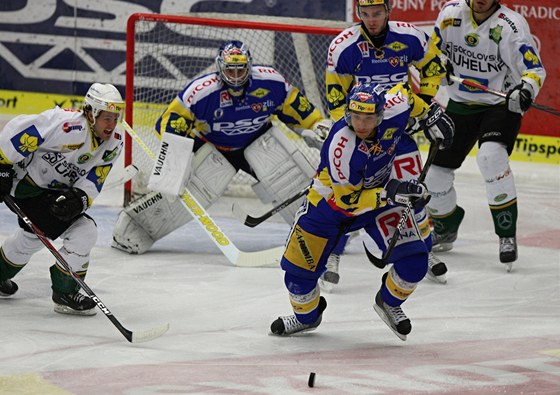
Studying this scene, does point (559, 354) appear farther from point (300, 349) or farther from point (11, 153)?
point (11, 153)

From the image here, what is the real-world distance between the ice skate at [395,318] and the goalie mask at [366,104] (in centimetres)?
71

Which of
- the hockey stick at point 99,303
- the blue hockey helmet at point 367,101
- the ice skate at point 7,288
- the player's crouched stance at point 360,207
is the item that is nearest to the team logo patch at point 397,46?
the player's crouched stance at point 360,207

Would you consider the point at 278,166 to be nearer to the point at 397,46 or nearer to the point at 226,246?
the point at 226,246

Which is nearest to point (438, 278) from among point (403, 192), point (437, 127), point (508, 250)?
point (508, 250)

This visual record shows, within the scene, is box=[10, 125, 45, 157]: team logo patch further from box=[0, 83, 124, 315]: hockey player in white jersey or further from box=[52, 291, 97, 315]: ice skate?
Answer: box=[52, 291, 97, 315]: ice skate

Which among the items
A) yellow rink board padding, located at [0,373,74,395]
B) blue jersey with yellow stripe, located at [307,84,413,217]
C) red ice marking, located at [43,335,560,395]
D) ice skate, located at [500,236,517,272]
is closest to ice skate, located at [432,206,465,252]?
ice skate, located at [500,236,517,272]

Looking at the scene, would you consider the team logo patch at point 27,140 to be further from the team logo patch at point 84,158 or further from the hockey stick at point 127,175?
the hockey stick at point 127,175

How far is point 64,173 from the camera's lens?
16.1 feet

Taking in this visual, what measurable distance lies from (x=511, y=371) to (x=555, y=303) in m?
1.09

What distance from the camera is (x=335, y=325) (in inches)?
193

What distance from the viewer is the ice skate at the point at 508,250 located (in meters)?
5.74

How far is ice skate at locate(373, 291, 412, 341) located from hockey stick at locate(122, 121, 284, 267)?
3.98ft

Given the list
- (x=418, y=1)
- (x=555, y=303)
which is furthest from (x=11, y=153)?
(x=418, y=1)

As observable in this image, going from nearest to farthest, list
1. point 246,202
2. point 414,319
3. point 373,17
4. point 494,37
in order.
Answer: point 414,319, point 373,17, point 494,37, point 246,202
